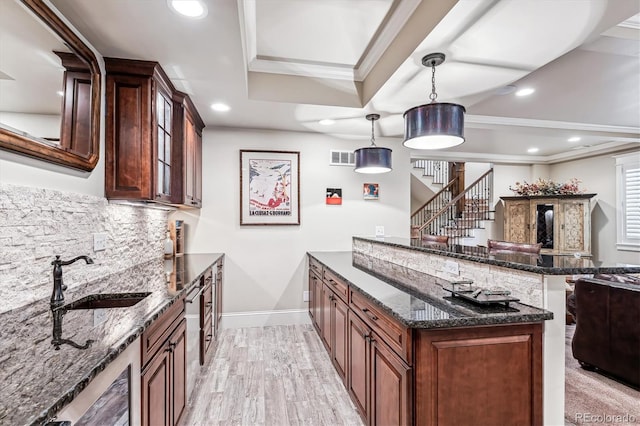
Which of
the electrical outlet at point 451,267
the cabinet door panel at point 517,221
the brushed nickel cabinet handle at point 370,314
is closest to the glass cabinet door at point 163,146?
the brushed nickel cabinet handle at point 370,314

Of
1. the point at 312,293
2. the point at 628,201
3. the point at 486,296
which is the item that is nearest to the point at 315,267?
the point at 312,293

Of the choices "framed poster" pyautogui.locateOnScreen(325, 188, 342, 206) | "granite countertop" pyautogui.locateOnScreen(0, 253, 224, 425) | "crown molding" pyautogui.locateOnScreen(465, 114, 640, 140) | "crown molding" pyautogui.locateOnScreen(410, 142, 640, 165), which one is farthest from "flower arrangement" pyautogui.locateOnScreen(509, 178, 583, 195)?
"granite countertop" pyautogui.locateOnScreen(0, 253, 224, 425)

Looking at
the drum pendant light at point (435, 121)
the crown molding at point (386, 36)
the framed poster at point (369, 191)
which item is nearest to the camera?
the drum pendant light at point (435, 121)

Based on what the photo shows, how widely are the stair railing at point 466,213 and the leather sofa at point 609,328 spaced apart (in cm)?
413

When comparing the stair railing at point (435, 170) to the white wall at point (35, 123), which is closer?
the white wall at point (35, 123)

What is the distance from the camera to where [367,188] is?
435 cm

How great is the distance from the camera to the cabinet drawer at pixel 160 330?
1.35 metres

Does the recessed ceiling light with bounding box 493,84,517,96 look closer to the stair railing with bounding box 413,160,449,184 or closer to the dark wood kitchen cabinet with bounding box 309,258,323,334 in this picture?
the dark wood kitchen cabinet with bounding box 309,258,323,334

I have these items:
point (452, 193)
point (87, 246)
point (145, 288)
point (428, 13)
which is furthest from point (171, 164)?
point (452, 193)

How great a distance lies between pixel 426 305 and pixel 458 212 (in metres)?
7.04

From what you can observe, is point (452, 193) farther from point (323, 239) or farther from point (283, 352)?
point (283, 352)

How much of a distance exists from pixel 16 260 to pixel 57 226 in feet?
1.03

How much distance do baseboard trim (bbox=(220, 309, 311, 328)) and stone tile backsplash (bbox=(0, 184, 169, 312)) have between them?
1684 millimetres

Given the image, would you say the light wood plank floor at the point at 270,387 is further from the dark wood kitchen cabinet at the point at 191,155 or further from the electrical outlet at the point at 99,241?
the dark wood kitchen cabinet at the point at 191,155
